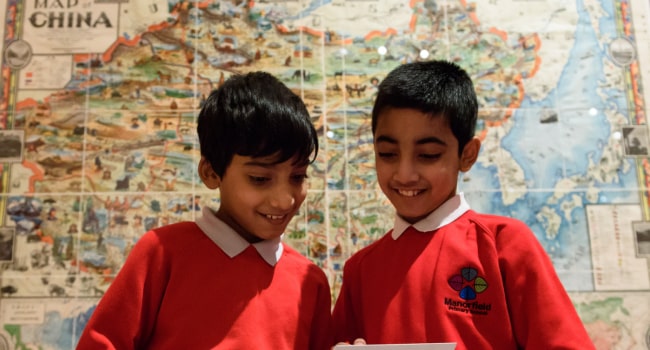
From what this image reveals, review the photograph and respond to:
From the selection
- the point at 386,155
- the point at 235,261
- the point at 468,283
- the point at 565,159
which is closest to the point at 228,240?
the point at 235,261

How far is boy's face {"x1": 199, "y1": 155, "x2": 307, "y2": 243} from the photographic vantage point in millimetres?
1104

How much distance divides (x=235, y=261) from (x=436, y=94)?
0.51 metres

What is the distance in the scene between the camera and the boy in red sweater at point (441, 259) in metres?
1.02

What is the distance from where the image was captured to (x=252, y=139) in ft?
3.59

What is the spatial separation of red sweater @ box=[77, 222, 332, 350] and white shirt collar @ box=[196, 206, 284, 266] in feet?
0.03

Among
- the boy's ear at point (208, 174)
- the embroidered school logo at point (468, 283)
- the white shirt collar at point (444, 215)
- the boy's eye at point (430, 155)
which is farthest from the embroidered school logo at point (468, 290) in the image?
the boy's ear at point (208, 174)

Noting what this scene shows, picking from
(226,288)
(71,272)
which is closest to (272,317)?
(226,288)

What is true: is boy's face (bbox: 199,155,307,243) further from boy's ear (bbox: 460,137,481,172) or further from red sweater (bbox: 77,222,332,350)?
boy's ear (bbox: 460,137,481,172)

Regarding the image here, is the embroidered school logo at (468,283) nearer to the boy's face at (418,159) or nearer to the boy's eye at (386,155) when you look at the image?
the boy's face at (418,159)

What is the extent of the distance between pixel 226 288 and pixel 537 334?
1.85ft

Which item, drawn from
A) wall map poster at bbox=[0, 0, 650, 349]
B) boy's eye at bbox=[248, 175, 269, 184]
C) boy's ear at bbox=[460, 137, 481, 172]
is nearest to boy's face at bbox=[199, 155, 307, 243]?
boy's eye at bbox=[248, 175, 269, 184]

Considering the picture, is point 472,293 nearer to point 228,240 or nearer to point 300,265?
point 300,265

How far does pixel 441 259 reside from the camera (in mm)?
1090

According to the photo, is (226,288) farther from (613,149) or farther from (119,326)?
(613,149)
